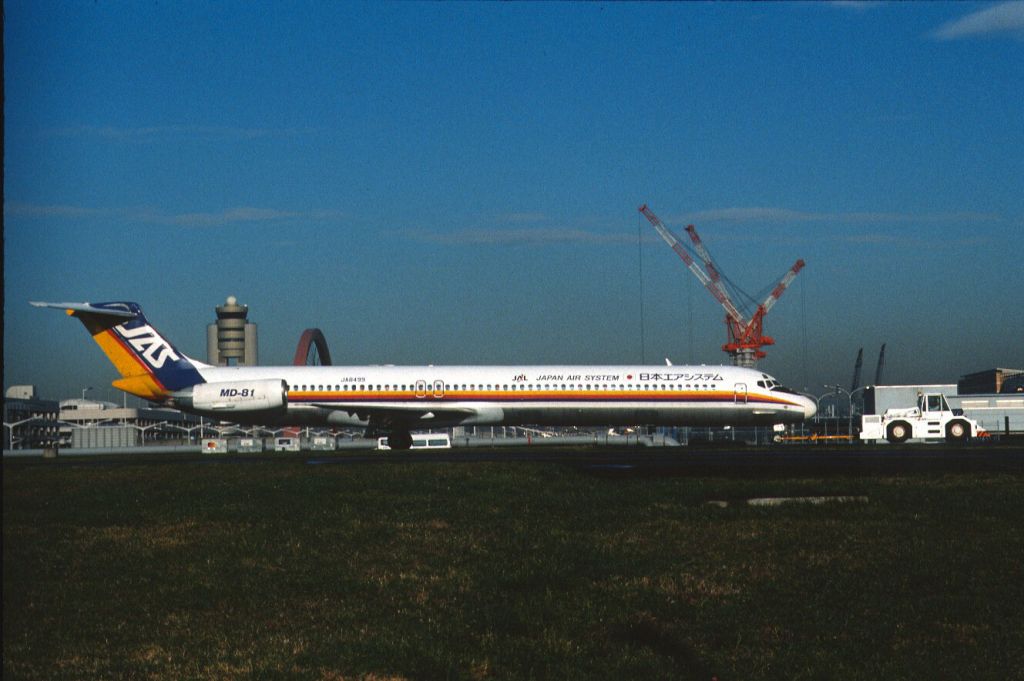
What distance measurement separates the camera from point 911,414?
6294 cm

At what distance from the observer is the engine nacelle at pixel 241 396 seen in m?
51.1

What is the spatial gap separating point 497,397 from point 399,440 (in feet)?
19.0

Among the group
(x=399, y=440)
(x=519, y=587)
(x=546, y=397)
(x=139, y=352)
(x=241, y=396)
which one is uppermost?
(x=139, y=352)

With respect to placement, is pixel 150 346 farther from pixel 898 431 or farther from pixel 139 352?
pixel 898 431

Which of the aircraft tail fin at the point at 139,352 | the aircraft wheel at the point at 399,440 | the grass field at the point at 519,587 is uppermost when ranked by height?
the aircraft tail fin at the point at 139,352

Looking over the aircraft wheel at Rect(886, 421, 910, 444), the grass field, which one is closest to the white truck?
the aircraft wheel at Rect(886, 421, 910, 444)

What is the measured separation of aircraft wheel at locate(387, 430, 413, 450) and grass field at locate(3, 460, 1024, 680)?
33.8m

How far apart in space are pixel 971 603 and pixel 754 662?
317 cm

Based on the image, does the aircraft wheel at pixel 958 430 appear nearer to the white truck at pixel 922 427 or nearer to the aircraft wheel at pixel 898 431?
the white truck at pixel 922 427

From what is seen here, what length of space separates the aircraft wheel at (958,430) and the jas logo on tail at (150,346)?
142ft

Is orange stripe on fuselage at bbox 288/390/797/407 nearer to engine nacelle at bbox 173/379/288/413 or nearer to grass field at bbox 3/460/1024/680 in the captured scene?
engine nacelle at bbox 173/379/288/413

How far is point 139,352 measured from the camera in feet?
178

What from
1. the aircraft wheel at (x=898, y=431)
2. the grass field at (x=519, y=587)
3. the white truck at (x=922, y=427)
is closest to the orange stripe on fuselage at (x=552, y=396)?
the aircraft wheel at (x=898, y=431)

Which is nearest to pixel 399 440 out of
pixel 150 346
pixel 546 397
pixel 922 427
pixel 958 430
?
pixel 546 397
